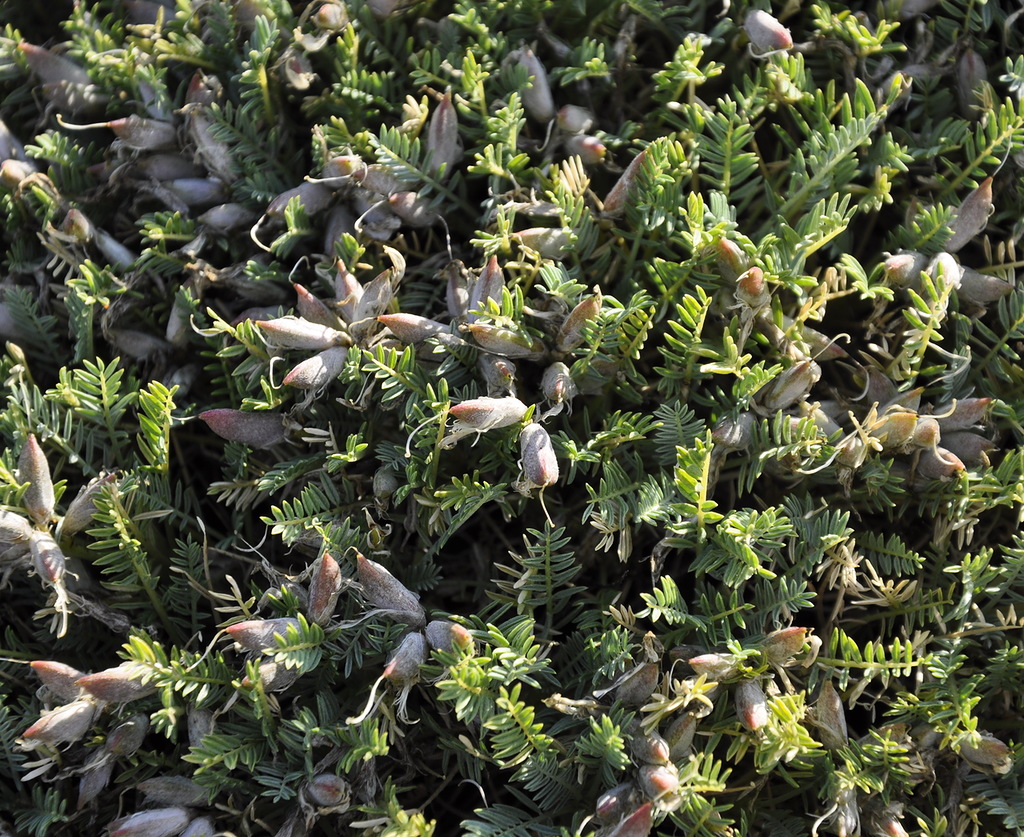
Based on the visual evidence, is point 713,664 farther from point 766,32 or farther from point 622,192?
point 766,32

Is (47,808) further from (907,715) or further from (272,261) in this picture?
(907,715)

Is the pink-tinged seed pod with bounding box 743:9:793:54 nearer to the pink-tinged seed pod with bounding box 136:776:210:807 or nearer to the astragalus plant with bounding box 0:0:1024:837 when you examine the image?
the astragalus plant with bounding box 0:0:1024:837

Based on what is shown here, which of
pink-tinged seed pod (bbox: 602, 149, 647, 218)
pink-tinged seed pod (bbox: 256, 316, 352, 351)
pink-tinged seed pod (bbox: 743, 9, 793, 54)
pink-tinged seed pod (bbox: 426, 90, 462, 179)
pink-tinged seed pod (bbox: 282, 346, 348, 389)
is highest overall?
pink-tinged seed pod (bbox: 743, 9, 793, 54)

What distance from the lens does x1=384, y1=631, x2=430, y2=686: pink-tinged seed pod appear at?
118cm

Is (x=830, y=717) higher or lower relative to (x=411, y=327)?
lower

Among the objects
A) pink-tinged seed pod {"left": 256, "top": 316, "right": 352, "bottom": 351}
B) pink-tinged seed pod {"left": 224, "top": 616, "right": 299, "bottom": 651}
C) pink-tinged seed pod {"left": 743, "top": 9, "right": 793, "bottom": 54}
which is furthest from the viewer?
pink-tinged seed pod {"left": 743, "top": 9, "right": 793, "bottom": 54}

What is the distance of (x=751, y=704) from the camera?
3.85 feet

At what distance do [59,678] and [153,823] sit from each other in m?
0.23

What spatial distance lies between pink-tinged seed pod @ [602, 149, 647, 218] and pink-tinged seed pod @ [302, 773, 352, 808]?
88cm

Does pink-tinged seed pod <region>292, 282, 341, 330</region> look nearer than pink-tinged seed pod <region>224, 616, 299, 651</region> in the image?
No

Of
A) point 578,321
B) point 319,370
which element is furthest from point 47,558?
point 578,321

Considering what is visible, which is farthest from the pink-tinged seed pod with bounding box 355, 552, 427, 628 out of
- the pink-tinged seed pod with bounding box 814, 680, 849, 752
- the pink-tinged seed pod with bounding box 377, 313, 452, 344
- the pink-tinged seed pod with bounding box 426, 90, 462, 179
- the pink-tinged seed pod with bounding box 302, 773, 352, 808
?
the pink-tinged seed pod with bounding box 426, 90, 462, 179

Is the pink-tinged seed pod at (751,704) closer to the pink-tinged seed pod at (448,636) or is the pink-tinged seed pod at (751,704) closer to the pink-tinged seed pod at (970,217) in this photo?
the pink-tinged seed pod at (448,636)

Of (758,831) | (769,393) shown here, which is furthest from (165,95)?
(758,831)
